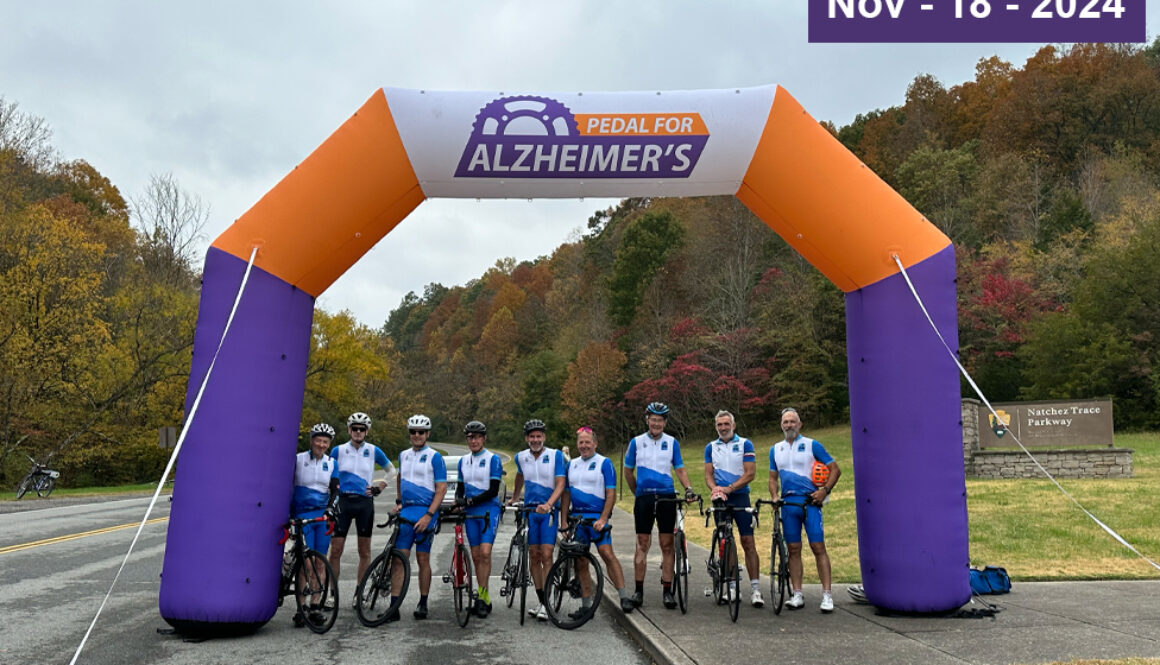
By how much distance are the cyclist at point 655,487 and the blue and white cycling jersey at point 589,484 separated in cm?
28

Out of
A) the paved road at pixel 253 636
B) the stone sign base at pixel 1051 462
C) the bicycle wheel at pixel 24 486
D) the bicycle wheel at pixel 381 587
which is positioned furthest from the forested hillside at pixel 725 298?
the bicycle wheel at pixel 381 587

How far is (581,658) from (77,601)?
→ 5711 mm

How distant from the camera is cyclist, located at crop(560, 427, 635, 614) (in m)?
8.32

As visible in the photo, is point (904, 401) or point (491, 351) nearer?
point (904, 401)

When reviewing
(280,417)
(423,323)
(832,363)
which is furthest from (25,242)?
(423,323)

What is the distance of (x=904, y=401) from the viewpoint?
799 cm

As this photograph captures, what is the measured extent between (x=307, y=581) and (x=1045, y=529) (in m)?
11.7

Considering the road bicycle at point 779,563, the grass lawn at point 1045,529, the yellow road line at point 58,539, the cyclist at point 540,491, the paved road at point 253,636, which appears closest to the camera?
the paved road at point 253,636

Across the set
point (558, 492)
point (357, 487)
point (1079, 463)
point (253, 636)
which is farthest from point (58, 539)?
point (1079, 463)

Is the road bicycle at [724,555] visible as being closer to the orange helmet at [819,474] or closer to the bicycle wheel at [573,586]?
the orange helmet at [819,474]

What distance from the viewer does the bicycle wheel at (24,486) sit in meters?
27.4

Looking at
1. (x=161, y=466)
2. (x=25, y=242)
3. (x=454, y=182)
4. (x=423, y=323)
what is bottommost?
(x=161, y=466)

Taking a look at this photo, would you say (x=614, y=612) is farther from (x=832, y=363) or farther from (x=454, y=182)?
(x=832, y=363)

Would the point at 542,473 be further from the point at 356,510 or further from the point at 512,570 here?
the point at 356,510
